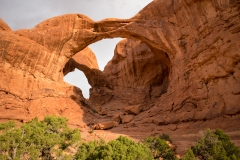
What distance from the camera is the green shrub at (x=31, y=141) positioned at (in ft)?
28.0

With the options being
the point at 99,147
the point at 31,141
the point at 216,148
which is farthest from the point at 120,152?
the point at 31,141

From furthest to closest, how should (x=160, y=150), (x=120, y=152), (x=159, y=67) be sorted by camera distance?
1. (x=159, y=67)
2. (x=160, y=150)
3. (x=120, y=152)

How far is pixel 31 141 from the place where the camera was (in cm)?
909

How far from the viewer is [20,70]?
21438 millimetres

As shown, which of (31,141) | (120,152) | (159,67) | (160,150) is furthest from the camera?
(159,67)

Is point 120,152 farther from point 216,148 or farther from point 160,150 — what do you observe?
point 216,148

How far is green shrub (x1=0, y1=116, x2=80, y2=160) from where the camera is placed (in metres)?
8.54

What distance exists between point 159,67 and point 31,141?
2331 centimetres

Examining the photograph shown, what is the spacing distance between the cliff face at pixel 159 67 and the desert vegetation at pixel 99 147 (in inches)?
150

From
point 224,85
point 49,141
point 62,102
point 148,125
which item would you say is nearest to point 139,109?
point 148,125

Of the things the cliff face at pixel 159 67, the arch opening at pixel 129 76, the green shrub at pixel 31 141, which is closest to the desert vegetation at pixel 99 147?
the green shrub at pixel 31 141

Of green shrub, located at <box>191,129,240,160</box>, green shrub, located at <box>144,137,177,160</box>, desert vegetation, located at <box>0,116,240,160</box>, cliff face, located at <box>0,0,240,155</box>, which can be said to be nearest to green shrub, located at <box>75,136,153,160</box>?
desert vegetation, located at <box>0,116,240,160</box>

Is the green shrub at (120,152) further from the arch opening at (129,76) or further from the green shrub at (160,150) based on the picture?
the arch opening at (129,76)

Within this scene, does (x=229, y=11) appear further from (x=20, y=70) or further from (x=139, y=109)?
(x=20, y=70)
